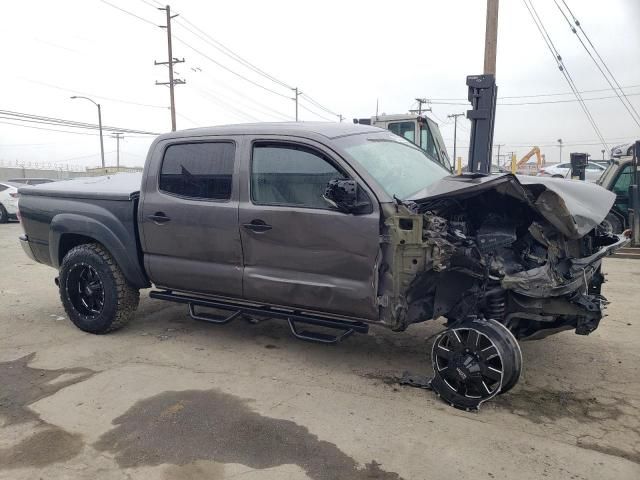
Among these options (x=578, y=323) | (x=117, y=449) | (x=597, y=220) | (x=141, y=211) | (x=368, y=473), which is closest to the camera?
(x=368, y=473)

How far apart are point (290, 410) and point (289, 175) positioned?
1.79 meters

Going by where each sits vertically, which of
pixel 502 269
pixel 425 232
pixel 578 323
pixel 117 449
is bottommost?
pixel 117 449

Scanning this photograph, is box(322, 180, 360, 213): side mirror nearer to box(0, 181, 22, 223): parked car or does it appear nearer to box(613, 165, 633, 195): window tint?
box(613, 165, 633, 195): window tint

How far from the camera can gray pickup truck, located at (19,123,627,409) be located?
354 centimetres

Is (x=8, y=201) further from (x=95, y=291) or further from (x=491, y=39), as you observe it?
(x=491, y=39)

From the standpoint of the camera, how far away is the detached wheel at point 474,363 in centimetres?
336

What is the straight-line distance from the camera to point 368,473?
283cm

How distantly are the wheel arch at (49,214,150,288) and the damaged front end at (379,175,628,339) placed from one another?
2.54 meters

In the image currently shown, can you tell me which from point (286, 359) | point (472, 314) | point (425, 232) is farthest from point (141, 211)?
point (472, 314)

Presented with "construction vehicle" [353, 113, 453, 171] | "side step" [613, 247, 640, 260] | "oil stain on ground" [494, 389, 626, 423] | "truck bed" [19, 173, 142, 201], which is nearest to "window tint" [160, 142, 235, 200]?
"truck bed" [19, 173, 142, 201]

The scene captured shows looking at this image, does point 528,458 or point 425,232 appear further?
point 425,232

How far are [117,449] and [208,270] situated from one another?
173cm

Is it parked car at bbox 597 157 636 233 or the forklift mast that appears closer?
the forklift mast

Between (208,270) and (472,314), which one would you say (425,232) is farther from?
(208,270)
